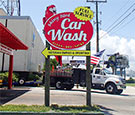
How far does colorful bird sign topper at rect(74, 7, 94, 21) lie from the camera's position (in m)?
7.46

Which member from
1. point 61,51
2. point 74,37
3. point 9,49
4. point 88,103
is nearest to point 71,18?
point 74,37

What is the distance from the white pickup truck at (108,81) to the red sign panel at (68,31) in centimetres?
912

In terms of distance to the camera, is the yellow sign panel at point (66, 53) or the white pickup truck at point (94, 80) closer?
the yellow sign panel at point (66, 53)

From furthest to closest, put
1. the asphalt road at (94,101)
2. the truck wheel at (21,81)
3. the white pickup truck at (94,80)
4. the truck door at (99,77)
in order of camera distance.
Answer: the truck wheel at (21,81) → the truck door at (99,77) → the white pickup truck at (94,80) → the asphalt road at (94,101)

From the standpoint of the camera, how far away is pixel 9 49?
15.0 metres

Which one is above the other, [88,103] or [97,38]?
[97,38]

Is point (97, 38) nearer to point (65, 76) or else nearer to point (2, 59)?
point (65, 76)

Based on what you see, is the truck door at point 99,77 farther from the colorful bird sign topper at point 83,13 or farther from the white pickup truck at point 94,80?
the colorful bird sign topper at point 83,13

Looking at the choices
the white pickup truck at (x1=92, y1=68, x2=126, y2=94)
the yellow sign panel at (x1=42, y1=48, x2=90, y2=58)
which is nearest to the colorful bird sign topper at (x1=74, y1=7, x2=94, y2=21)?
the yellow sign panel at (x1=42, y1=48, x2=90, y2=58)

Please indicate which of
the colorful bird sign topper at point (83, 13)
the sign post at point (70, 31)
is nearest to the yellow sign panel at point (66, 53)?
the sign post at point (70, 31)

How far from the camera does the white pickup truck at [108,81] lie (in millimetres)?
15375

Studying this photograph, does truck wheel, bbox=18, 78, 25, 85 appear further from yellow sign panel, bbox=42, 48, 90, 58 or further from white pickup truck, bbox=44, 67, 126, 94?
yellow sign panel, bbox=42, 48, 90, 58

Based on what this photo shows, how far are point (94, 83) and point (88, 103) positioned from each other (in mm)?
9260

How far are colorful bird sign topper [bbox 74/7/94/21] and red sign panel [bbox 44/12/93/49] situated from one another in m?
0.14
